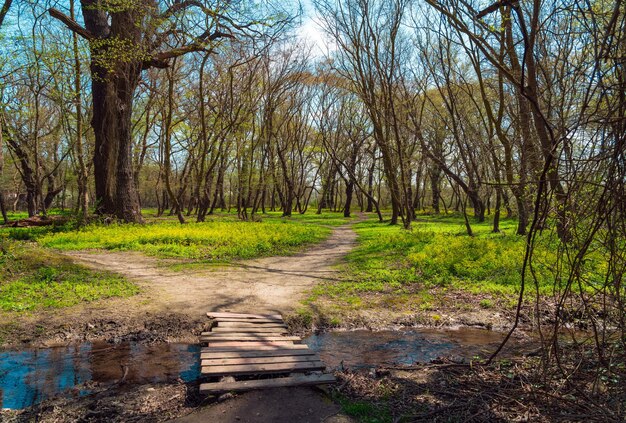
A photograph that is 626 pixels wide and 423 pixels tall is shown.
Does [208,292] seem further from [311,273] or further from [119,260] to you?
[119,260]

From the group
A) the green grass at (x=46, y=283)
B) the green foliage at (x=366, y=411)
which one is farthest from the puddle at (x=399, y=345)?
the green grass at (x=46, y=283)

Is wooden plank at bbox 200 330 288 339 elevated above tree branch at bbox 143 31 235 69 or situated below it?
below

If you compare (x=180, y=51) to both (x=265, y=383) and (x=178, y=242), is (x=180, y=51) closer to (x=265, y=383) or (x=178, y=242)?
→ (x=178, y=242)

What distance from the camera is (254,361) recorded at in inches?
186

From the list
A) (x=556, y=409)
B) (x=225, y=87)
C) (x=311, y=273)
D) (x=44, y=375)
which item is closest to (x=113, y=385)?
(x=44, y=375)

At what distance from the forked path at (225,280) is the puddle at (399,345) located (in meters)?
1.60

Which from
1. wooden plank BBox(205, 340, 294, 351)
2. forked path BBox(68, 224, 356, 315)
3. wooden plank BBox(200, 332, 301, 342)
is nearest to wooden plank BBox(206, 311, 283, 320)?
forked path BBox(68, 224, 356, 315)

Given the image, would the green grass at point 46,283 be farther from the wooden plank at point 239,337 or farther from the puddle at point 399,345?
the puddle at point 399,345

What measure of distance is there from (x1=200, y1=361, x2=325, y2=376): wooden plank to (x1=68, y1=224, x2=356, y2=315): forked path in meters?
2.78

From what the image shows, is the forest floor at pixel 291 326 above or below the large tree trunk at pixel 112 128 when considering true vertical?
below

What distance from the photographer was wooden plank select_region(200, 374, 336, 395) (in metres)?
4.09

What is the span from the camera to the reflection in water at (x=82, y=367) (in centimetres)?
438

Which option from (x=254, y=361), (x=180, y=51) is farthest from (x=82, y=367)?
(x=180, y=51)

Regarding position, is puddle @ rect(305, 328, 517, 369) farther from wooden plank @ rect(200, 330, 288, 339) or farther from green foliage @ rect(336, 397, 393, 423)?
green foliage @ rect(336, 397, 393, 423)
